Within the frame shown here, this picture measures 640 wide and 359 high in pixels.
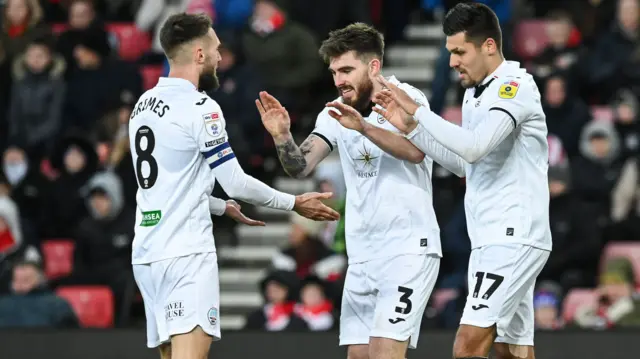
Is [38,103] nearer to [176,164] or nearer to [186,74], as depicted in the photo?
[186,74]

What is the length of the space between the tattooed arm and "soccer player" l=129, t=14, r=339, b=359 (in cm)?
58

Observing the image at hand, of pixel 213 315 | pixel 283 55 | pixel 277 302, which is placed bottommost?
pixel 277 302

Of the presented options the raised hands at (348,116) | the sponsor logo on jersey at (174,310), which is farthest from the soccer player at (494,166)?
the sponsor logo on jersey at (174,310)

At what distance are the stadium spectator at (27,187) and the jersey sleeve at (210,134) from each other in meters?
6.75

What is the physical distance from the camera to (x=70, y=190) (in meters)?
14.3

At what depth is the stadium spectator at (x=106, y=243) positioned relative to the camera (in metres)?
13.2

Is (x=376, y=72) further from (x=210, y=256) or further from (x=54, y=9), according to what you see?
(x=54, y=9)

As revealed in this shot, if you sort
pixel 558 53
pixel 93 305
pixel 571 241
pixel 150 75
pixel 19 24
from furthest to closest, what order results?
1. pixel 19 24
2. pixel 150 75
3. pixel 558 53
4. pixel 93 305
5. pixel 571 241

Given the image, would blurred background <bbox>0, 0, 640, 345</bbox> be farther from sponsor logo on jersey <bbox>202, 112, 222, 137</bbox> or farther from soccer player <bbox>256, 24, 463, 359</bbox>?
sponsor logo on jersey <bbox>202, 112, 222, 137</bbox>

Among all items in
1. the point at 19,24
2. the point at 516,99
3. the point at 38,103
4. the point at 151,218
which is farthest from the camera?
the point at 19,24

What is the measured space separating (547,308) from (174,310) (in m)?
5.00

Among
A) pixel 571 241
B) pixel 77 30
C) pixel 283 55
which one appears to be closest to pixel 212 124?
pixel 571 241

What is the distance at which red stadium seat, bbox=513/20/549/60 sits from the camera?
48.2ft

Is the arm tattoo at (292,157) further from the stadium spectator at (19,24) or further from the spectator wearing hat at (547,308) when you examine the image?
the stadium spectator at (19,24)
